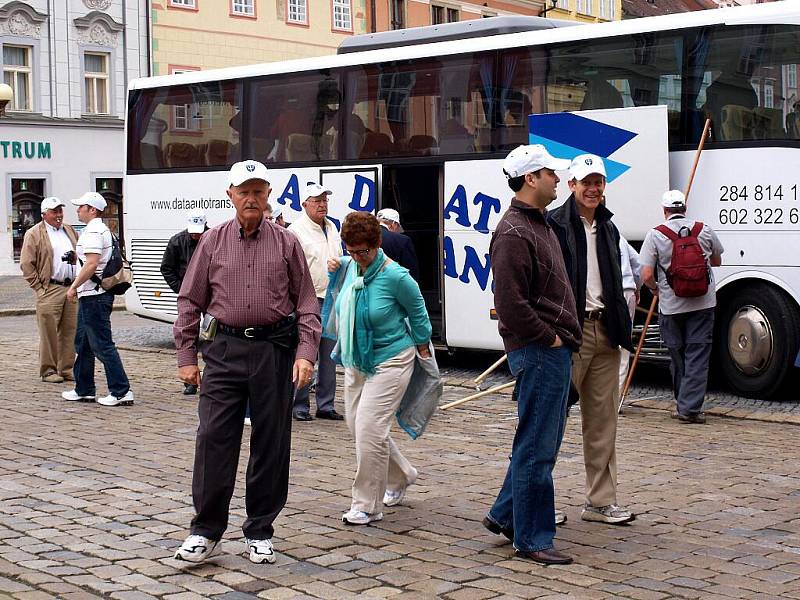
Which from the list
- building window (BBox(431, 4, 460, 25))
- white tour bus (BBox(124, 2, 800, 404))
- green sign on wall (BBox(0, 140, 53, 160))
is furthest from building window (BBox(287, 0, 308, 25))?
white tour bus (BBox(124, 2, 800, 404))

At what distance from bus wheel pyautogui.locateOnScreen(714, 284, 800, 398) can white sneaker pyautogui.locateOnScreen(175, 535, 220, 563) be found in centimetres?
782

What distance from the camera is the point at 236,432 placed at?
259 inches

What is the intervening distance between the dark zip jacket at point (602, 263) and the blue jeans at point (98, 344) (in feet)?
20.4

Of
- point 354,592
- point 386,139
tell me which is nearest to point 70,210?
point 386,139

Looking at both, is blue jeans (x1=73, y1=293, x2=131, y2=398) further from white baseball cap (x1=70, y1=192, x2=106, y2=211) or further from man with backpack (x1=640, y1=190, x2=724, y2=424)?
man with backpack (x1=640, y1=190, x2=724, y2=424)

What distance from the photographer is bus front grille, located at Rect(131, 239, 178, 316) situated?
62.1 ft

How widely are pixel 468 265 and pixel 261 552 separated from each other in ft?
29.7

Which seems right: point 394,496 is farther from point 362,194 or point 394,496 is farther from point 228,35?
point 228,35

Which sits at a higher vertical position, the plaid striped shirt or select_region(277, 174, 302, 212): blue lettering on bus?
select_region(277, 174, 302, 212): blue lettering on bus

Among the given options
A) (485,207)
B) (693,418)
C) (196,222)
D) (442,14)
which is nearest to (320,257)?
(196,222)

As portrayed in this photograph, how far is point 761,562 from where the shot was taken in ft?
21.2

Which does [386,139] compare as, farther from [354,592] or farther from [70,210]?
[70,210]

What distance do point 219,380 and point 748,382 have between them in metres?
7.81

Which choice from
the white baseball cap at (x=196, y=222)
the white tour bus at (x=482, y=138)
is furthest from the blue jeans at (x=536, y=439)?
the white tour bus at (x=482, y=138)
